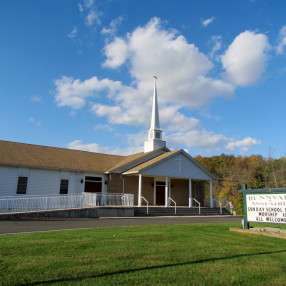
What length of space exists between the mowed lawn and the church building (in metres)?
14.7

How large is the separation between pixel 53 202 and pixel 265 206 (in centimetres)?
1339

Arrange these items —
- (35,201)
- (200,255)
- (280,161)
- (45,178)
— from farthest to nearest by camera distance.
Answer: (280,161) < (45,178) < (35,201) < (200,255)

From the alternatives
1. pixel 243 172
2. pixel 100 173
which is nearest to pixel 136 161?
pixel 100 173

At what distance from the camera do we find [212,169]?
64688mm

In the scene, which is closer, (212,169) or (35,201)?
(35,201)

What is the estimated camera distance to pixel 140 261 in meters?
5.72

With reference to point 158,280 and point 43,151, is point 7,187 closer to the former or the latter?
point 43,151

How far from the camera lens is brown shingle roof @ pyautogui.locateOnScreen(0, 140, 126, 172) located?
22172 millimetres

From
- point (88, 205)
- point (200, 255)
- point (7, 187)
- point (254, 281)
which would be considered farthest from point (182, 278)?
point (7, 187)

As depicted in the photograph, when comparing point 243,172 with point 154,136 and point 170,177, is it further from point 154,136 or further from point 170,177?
point 170,177

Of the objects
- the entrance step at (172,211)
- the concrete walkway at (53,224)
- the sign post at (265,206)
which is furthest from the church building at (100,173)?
the sign post at (265,206)

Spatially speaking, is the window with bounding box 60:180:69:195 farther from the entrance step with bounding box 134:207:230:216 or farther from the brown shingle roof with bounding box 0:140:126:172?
the entrance step with bounding box 134:207:230:216

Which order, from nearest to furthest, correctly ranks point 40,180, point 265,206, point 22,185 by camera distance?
point 265,206
point 22,185
point 40,180

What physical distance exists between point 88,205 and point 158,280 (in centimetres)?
1604
